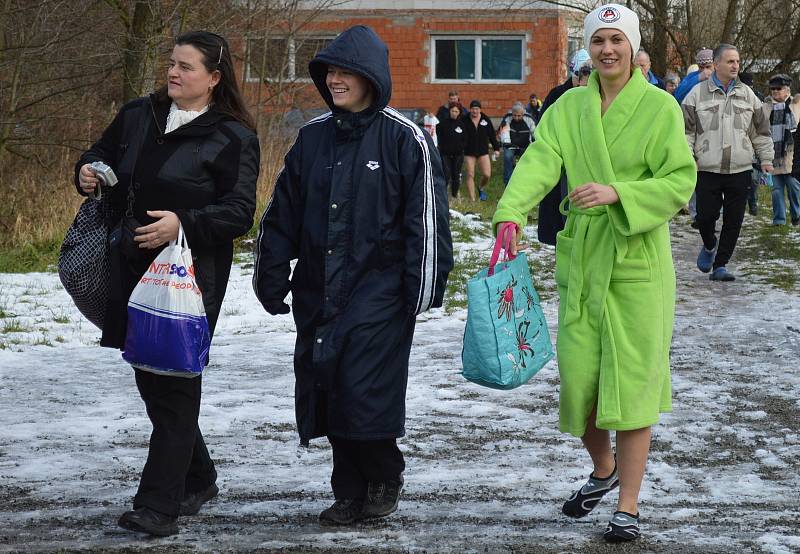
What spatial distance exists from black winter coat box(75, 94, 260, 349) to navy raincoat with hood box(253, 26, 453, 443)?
0.75ft

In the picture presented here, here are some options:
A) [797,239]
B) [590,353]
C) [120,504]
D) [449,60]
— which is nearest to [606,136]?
[590,353]

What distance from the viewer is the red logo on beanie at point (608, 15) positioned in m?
4.64

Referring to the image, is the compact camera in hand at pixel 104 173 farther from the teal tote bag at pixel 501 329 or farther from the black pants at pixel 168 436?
the teal tote bag at pixel 501 329

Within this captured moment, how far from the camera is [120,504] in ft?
16.8

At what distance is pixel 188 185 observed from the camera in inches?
187

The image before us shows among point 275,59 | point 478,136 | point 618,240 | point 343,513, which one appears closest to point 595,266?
point 618,240

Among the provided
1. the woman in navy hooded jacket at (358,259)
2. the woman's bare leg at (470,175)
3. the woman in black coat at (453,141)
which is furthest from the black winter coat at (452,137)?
the woman in navy hooded jacket at (358,259)

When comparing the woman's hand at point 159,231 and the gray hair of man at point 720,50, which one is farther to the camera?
the gray hair of man at point 720,50

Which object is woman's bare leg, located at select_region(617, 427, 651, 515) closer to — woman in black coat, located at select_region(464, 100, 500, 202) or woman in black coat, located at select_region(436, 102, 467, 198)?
woman in black coat, located at select_region(464, 100, 500, 202)

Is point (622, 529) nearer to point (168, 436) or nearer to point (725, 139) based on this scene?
point (168, 436)

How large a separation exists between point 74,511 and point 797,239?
1153cm

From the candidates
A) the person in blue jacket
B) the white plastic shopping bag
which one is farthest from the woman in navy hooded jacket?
the person in blue jacket

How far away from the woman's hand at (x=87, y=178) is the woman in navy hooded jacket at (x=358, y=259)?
64 cm

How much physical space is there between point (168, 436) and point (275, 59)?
17.6 meters
